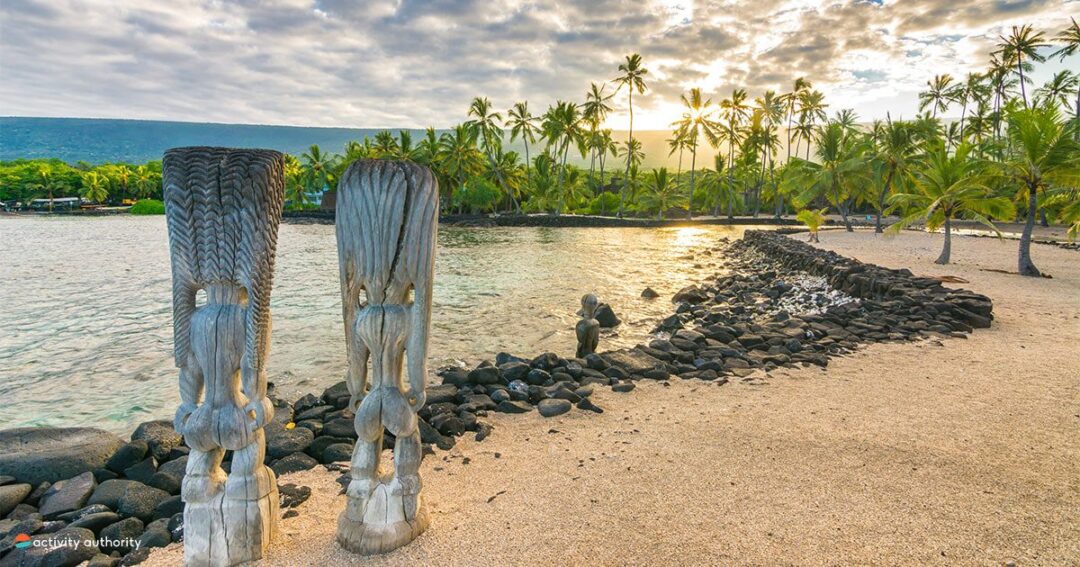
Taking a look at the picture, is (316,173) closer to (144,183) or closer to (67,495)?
(144,183)

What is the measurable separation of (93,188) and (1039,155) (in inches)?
3541

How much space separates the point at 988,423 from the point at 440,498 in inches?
185

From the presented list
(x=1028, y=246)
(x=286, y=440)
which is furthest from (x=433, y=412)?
(x=1028, y=246)

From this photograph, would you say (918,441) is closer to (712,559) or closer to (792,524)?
(792,524)

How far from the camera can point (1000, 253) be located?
1859 centimetres

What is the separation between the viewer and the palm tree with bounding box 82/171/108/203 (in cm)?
6819

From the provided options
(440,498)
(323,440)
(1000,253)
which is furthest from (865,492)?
(1000,253)

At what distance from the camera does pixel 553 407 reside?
530 cm

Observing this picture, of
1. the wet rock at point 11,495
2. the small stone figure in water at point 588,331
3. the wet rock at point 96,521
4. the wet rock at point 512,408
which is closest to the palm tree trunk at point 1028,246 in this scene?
the small stone figure in water at point 588,331

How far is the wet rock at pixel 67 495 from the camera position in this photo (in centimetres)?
367

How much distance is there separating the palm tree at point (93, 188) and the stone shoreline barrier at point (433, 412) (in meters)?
82.6

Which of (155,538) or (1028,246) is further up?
(1028,246)

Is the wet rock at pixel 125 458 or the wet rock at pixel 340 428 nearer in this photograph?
the wet rock at pixel 125 458

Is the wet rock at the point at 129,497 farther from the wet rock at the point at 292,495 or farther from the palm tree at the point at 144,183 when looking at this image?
the palm tree at the point at 144,183
